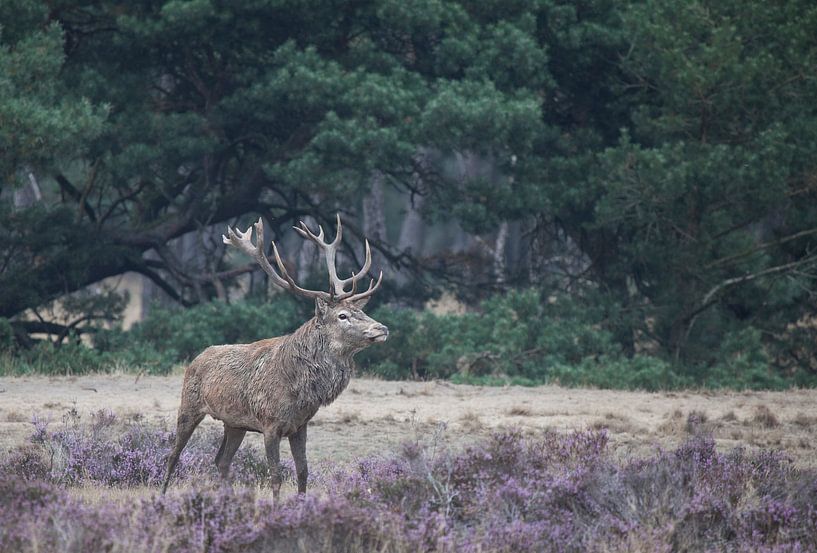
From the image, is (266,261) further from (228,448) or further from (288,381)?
(228,448)

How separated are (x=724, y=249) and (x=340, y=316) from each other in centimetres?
1227

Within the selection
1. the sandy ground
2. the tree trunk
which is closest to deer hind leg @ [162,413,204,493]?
the sandy ground

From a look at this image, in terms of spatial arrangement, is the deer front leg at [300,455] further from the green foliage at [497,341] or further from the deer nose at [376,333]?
the green foliage at [497,341]

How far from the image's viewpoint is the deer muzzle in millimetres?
8664

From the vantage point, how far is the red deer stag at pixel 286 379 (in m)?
8.67

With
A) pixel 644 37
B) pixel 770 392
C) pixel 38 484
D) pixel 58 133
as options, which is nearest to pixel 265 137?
pixel 58 133

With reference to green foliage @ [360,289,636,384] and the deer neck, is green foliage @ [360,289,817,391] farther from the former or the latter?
the deer neck

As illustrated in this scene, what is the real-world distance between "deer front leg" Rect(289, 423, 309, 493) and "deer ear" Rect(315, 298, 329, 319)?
89cm

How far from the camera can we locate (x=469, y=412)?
13797mm

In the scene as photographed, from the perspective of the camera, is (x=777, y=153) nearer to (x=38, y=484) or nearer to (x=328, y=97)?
(x=328, y=97)

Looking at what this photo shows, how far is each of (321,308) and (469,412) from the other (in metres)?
5.26

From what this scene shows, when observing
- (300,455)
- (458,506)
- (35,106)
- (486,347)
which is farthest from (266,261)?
(486,347)

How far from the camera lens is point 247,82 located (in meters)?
20.5

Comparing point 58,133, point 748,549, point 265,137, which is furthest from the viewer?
point 265,137
